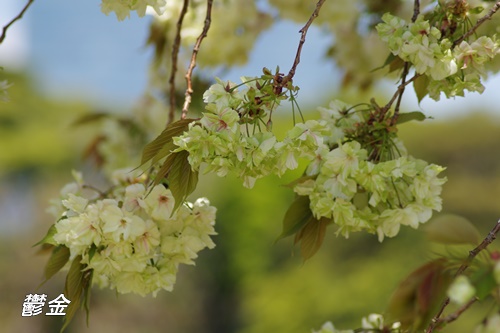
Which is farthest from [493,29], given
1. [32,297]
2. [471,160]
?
[471,160]

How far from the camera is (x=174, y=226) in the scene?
99 centimetres

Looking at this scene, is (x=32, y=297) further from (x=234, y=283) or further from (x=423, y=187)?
(x=234, y=283)

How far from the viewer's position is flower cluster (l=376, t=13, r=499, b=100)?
961 millimetres

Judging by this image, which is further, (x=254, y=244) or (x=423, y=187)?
(x=254, y=244)

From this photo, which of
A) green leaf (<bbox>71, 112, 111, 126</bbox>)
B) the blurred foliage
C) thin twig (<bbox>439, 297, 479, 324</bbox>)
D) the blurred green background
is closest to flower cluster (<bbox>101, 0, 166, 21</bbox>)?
thin twig (<bbox>439, 297, 479, 324</bbox>)

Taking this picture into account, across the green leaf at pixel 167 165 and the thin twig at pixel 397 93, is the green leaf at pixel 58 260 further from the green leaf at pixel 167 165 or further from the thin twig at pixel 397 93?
the thin twig at pixel 397 93

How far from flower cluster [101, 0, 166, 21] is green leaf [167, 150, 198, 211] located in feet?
0.80

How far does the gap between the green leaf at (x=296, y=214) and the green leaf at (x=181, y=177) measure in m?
0.19

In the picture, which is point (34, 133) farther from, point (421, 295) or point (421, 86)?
point (421, 295)

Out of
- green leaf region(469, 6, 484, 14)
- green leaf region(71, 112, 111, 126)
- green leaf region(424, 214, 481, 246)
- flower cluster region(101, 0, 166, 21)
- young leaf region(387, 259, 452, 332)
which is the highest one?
green leaf region(71, 112, 111, 126)

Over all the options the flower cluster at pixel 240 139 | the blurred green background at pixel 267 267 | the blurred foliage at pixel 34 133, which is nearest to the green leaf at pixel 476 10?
the flower cluster at pixel 240 139

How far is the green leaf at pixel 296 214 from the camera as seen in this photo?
101 cm

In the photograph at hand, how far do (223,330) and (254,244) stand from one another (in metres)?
1.25

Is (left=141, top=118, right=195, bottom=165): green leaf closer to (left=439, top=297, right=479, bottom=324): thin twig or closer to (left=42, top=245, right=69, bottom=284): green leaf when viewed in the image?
(left=42, top=245, right=69, bottom=284): green leaf
